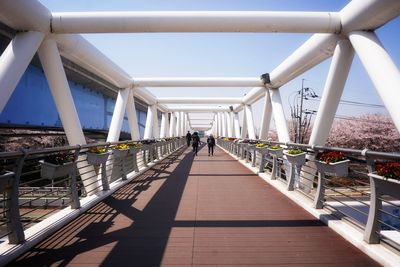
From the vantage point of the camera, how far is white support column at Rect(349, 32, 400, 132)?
5406 millimetres

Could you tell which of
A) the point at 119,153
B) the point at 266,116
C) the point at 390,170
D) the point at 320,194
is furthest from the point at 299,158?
the point at 266,116

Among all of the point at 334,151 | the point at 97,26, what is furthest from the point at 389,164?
the point at 97,26

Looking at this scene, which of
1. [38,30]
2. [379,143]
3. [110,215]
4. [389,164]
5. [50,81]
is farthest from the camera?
[379,143]

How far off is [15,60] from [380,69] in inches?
270

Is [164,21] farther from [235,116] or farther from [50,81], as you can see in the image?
[235,116]

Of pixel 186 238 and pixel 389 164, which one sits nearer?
pixel 389 164

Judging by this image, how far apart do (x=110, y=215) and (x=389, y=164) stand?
4.31 meters

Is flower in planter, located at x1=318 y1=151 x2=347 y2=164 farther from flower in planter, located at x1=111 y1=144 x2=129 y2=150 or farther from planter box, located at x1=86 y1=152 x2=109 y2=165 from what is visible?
flower in planter, located at x1=111 y1=144 x2=129 y2=150

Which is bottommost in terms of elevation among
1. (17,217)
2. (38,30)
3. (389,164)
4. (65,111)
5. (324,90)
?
(17,217)

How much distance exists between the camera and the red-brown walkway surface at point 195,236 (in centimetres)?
356

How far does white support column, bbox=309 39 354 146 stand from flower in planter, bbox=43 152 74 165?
5.98 meters

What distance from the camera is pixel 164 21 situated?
7.15m

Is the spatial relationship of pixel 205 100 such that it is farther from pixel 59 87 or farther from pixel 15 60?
pixel 15 60

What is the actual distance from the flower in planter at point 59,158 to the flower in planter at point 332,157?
420cm
